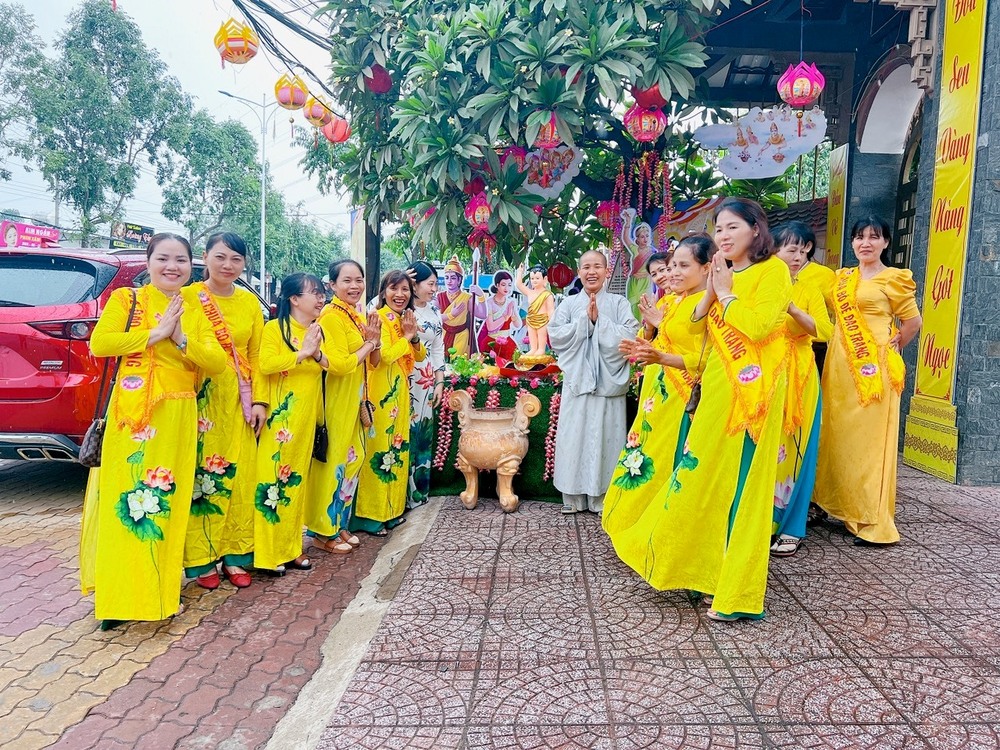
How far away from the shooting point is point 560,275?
28.0 feet

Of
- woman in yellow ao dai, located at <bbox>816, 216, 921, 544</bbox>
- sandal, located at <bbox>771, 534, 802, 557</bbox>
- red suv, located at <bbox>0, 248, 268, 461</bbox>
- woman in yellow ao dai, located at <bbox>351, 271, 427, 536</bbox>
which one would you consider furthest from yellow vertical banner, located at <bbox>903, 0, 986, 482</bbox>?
red suv, located at <bbox>0, 248, 268, 461</bbox>

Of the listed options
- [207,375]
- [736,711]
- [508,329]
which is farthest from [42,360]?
[508,329]

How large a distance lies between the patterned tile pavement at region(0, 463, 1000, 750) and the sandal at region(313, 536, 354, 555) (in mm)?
91

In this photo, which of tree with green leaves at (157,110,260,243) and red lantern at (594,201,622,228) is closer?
red lantern at (594,201,622,228)

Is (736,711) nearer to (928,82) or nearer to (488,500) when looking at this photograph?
(488,500)

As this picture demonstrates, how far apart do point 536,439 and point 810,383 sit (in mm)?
1868

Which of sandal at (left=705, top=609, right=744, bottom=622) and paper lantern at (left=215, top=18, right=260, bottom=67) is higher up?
paper lantern at (left=215, top=18, right=260, bottom=67)

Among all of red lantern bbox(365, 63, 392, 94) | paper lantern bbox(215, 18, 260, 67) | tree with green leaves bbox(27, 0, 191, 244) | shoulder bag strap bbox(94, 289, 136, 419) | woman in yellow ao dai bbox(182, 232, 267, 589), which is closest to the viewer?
shoulder bag strap bbox(94, 289, 136, 419)

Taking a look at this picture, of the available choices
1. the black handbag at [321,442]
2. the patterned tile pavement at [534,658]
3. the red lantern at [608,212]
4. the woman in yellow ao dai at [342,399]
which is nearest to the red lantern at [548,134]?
the red lantern at [608,212]

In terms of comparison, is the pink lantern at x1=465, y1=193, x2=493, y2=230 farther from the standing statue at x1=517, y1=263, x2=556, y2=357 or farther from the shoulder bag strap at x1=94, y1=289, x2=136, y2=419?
the shoulder bag strap at x1=94, y1=289, x2=136, y2=419

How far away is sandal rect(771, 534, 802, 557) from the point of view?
3.71 meters

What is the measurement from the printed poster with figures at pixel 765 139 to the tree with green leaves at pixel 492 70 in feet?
2.40

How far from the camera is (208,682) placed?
2.58 metres

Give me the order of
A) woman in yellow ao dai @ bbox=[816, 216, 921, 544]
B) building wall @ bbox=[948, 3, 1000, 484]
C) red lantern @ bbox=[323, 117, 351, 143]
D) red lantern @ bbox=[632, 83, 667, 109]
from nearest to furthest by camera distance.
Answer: woman in yellow ao dai @ bbox=[816, 216, 921, 544]
building wall @ bbox=[948, 3, 1000, 484]
red lantern @ bbox=[632, 83, 667, 109]
red lantern @ bbox=[323, 117, 351, 143]
